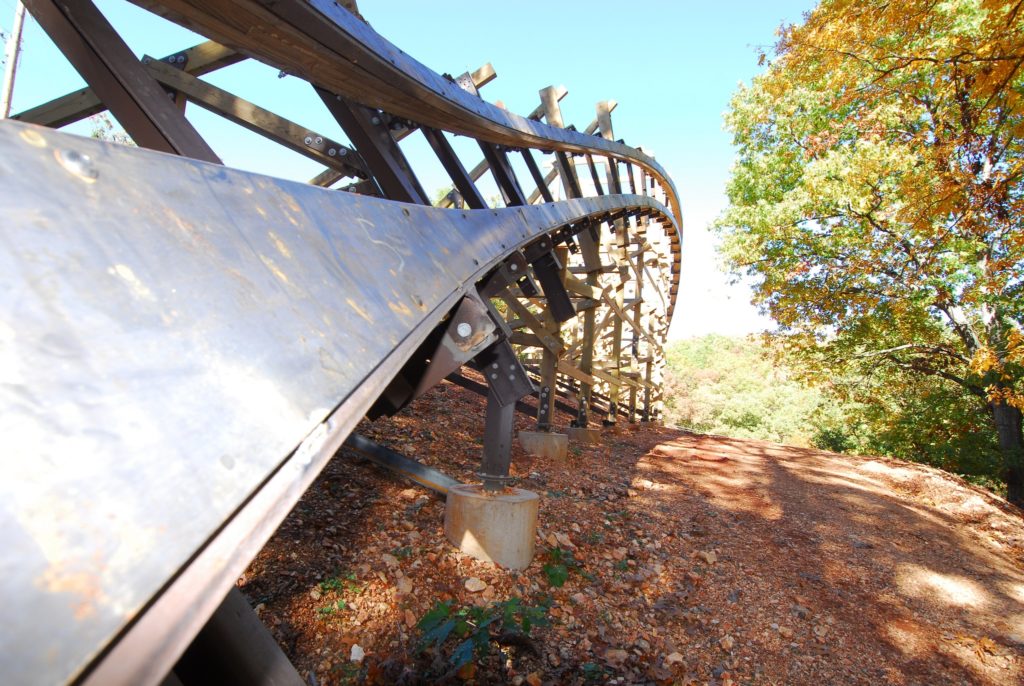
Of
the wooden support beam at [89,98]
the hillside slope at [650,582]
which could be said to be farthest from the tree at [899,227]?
the wooden support beam at [89,98]

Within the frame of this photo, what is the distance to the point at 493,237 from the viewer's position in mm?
2568

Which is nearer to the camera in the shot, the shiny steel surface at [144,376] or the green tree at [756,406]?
the shiny steel surface at [144,376]

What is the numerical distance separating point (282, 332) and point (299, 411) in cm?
17

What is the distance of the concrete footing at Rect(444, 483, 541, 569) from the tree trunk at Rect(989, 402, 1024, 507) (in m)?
11.4

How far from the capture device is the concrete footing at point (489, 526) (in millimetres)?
3557

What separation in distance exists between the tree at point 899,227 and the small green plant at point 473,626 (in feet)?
23.4

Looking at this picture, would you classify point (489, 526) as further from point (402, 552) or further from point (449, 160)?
point (449, 160)

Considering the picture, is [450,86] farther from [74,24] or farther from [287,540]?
[287,540]

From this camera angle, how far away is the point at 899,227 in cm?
1093

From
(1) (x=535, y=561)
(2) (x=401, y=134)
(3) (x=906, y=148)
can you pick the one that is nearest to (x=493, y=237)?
(2) (x=401, y=134)

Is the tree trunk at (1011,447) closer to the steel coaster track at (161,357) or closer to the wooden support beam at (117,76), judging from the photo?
the steel coaster track at (161,357)

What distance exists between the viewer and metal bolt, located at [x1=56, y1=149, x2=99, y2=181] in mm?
825

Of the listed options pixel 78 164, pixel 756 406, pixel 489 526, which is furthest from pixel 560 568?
pixel 756 406

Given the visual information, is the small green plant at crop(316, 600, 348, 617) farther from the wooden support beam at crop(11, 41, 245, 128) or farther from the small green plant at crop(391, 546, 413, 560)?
the wooden support beam at crop(11, 41, 245, 128)
